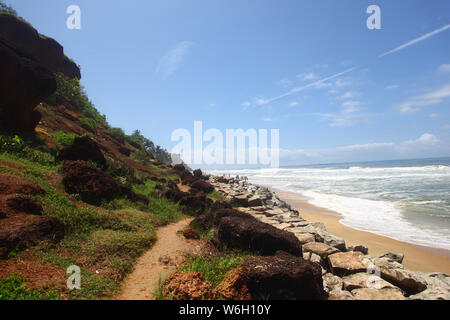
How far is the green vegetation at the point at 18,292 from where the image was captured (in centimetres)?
278

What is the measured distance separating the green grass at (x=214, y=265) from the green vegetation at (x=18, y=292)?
7.26 ft

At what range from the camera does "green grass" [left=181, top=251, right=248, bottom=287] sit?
4.06 meters

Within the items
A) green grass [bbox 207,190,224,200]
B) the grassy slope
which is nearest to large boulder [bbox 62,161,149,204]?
the grassy slope

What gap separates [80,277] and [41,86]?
10.7m

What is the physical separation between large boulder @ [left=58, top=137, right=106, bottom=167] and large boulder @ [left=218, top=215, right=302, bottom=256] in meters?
7.94

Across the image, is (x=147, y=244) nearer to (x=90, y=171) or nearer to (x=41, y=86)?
(x=90, y=171)

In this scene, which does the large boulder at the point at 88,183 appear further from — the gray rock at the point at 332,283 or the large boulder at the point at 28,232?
the gray rock at the point at 332,283

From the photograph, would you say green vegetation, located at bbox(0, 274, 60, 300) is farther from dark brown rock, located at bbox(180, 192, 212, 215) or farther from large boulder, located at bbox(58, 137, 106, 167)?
large boulder, located at bbox(58, 137, 106, 167)

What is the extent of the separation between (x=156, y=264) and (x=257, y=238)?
2502 millimetres

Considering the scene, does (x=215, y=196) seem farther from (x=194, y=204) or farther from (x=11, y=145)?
(x=11, y=145)

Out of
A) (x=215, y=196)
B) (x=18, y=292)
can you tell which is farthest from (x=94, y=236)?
(x=215, y=196)

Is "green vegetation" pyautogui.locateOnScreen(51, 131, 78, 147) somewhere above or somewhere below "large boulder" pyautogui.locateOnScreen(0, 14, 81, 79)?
below
